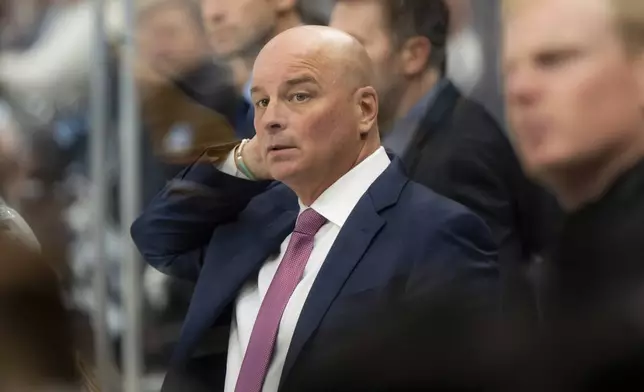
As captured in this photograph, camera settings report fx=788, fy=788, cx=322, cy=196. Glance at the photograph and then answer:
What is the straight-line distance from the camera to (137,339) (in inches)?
37.9

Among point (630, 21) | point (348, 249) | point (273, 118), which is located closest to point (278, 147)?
point (273, 118)

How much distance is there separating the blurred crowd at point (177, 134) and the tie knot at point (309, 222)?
0.36 ft

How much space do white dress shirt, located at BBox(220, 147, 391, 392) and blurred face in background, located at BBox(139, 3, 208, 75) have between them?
167 millimetres

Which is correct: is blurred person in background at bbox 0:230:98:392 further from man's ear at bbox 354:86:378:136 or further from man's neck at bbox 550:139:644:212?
man's neck at bbox 550:139:644:212

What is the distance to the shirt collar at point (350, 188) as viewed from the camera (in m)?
0.85

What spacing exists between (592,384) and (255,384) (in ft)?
1.17

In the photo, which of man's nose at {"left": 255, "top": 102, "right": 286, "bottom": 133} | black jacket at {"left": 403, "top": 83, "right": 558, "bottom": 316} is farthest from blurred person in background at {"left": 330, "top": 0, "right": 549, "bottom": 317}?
man's nose at {"left": 255, "top": 102, "right": 286, "bottom": 133}

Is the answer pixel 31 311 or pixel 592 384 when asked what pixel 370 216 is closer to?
pixel 592 384

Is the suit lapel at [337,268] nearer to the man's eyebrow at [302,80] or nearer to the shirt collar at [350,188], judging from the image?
the shirt collar at [350,188]

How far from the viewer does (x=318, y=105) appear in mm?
834

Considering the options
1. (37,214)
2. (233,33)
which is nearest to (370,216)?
(233,33)

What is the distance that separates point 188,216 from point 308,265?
0.53 feet

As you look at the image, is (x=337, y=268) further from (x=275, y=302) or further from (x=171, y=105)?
(x=171, y=105)

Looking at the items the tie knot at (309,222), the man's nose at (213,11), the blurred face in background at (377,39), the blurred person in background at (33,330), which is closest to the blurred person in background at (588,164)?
the blurred face in background at (377,39)
